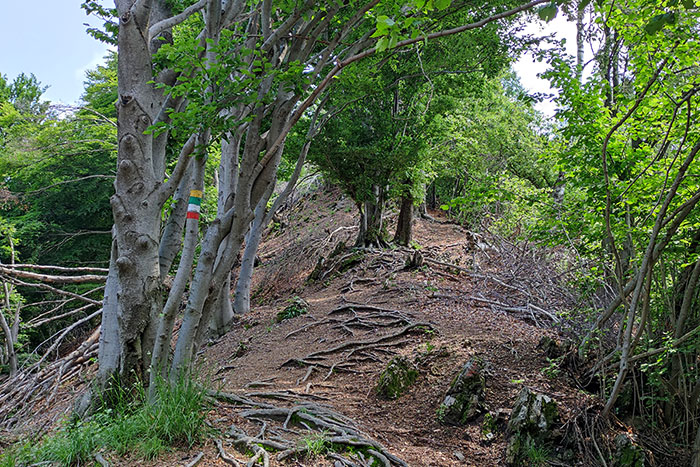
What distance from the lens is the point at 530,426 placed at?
13.5 feet

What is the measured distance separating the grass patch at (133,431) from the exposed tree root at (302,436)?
34cm

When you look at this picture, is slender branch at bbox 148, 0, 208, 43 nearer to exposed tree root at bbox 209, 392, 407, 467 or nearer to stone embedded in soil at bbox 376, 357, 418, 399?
exposed tree root at bbox 209, 392, 407, 467

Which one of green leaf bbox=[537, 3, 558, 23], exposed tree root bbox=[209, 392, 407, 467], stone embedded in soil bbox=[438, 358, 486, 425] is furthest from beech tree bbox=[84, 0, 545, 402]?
stone embedded in soil bbox=[438, 358, 486, 425]

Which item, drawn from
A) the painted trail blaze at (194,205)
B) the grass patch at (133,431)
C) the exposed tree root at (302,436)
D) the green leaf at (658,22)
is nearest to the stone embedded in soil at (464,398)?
the exposed tree root at (302,436)

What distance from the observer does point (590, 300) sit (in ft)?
16.8

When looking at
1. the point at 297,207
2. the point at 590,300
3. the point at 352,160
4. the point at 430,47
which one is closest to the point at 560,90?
the point at 590,300

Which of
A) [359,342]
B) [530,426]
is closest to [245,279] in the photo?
[359,342]

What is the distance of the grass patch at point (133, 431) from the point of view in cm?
315

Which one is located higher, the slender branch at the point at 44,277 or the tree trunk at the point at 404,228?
the tree trunk at the point at 404,228

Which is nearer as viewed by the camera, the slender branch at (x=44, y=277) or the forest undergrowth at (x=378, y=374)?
the forest undergrowth at (x=378, y=374)

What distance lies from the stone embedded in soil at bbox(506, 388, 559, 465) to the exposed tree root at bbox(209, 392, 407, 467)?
1.07m

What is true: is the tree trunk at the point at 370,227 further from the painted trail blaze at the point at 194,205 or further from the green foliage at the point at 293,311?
the painted trail blaze at the point at 194,205

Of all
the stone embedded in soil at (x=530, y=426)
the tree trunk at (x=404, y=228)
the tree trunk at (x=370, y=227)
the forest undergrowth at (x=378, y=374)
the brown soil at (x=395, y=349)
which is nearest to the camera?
the forest undergrowth at (x=378, y=374)

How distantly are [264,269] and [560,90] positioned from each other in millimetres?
11719
